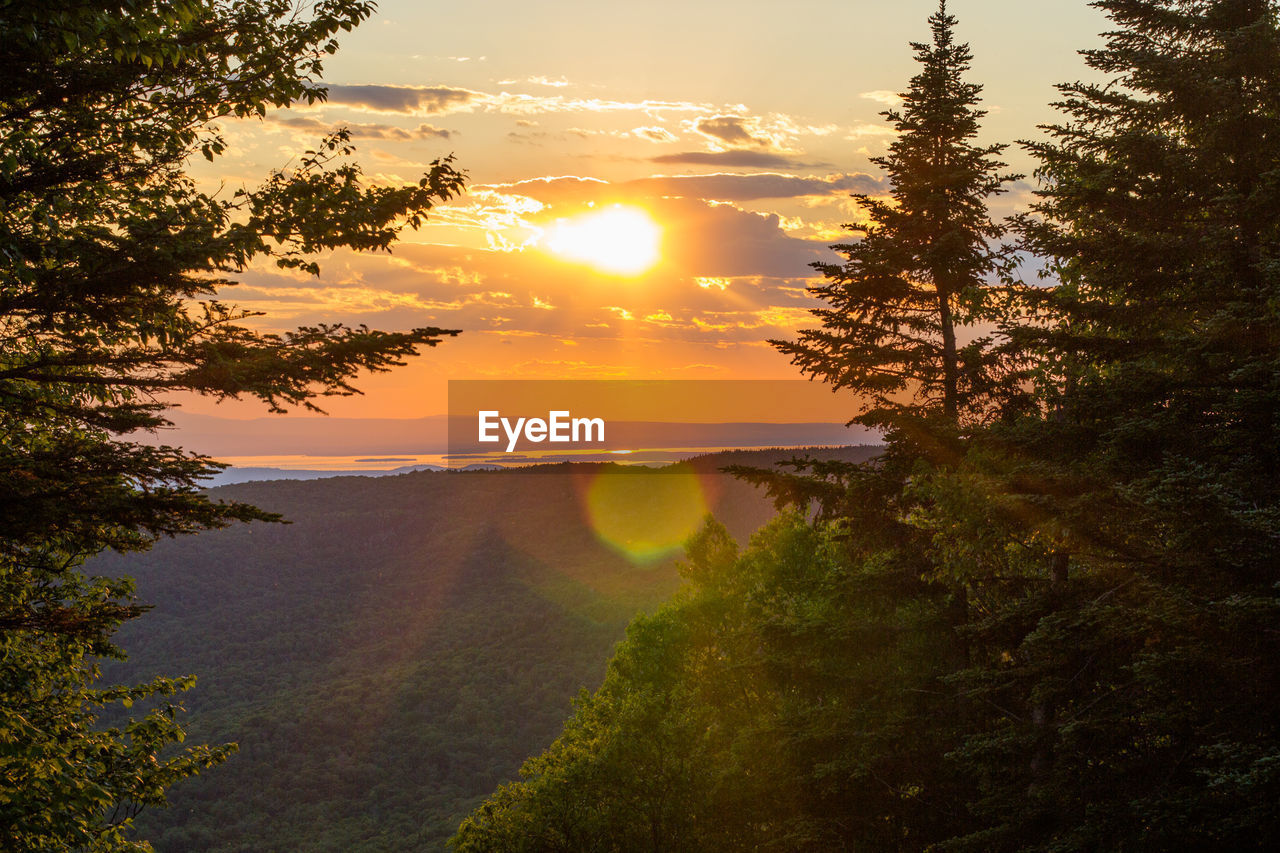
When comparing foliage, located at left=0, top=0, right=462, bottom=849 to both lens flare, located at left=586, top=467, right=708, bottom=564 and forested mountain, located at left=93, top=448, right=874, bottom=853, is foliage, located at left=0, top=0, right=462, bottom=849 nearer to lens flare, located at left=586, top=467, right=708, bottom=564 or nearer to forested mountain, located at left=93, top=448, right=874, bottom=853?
forested mountain, located at left=93, top=448, right=874, bottom=853

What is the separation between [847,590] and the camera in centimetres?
1664

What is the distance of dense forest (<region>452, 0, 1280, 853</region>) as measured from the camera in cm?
1027

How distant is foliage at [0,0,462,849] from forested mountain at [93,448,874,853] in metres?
49.4

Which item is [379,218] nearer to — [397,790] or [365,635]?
[397,790]

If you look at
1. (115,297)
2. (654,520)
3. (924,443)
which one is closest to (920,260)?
(924,443)

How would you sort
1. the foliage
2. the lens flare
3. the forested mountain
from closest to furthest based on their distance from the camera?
the foliage
the forested mountain
the lens flare

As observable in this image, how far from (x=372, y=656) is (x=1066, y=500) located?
14603 cm

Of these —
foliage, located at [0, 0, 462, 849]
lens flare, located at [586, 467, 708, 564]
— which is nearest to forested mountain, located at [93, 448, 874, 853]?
lens flare, located at [586, 467, 708, 564]

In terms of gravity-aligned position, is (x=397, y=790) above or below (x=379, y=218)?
below

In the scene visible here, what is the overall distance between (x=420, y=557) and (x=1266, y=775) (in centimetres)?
19472

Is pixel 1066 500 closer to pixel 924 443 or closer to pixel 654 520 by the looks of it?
pixel 924 443

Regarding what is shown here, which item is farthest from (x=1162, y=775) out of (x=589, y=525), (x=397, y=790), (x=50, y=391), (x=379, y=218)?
(x=589, y=525)

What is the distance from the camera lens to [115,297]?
9.46 meters

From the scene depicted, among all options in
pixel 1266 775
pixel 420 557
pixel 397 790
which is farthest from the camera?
pixel 420 557
